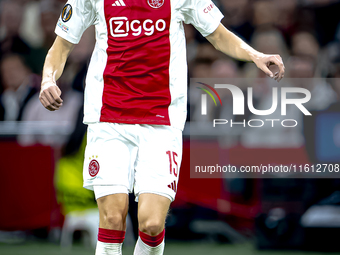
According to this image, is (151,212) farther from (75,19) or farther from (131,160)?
(75,19)

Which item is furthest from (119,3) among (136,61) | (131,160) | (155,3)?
(131,160)

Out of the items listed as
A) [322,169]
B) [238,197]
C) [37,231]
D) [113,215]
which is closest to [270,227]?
[238,197]

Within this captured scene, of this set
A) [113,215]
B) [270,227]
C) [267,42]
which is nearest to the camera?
[113,215]

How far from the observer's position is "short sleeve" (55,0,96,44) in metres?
2.97

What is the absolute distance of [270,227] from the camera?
16.4 feet

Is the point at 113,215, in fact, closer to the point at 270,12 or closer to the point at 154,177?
the point at 154,177

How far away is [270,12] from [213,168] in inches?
91.7

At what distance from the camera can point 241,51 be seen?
3.02 meters

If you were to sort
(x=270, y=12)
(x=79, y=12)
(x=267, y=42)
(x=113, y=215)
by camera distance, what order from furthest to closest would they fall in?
(x=270, y=12) < (x=267, y=42) < (x=79, y=12) < (x=113, y=215)

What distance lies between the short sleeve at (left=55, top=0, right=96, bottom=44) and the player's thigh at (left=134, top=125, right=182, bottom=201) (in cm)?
73

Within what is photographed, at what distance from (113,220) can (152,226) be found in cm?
22

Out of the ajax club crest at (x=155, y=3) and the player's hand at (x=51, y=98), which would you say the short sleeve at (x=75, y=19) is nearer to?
the ajax club crest at (x=155, y=3)

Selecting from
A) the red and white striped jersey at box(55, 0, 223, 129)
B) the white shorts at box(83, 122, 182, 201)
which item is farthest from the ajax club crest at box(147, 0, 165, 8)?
the white shorts at box(83, 122, 182, 201)

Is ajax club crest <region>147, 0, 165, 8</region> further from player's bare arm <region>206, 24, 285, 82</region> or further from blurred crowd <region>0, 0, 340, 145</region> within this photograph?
blurred crowd <region>0, 0, 340, 145</region>
